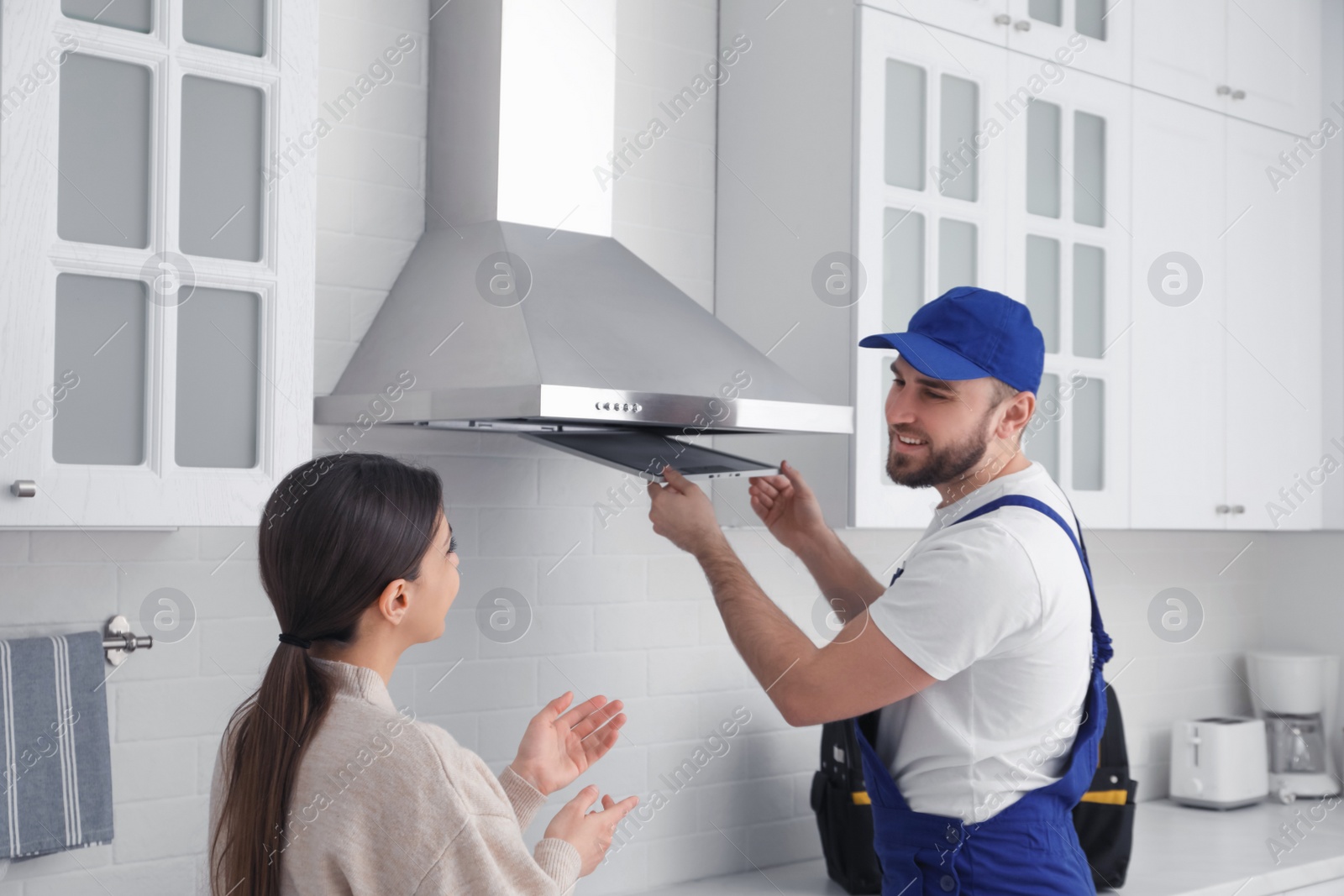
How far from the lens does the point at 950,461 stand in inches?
61.6

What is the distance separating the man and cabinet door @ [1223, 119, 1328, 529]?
1132mm

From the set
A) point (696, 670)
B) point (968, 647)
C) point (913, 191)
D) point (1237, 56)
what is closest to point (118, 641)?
point (696, 670)

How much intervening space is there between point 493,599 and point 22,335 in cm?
84

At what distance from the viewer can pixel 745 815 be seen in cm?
218

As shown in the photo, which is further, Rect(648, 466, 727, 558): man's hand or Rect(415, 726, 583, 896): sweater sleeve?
Rect(648, 466, 727, 558): man's hand

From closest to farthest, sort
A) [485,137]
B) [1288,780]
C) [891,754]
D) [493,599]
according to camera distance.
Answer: [891,754]
[485,137]
[493,599]
[1288,780]

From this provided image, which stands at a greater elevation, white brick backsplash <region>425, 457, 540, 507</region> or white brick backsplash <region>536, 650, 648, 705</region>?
white brick backsplash <region>425, 457, 540, 507</region>

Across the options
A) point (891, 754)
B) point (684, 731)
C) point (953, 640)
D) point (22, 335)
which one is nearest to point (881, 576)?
point (684, 731)

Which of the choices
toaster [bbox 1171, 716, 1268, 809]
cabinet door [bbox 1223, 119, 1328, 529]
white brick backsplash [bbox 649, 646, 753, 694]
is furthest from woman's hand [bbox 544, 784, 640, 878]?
toaster [bbox 1171, 716, 1268, 809]

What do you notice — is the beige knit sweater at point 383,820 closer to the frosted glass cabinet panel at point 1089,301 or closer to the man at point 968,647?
the man at point 968,647

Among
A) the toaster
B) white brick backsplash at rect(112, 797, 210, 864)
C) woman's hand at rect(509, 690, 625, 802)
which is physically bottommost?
the toaster

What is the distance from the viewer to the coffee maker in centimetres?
279

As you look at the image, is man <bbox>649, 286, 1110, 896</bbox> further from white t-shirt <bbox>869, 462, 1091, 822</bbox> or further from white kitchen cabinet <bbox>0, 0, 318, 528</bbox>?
white kitchen cabinet <bbox>0, 0, 318, 528</bbox>

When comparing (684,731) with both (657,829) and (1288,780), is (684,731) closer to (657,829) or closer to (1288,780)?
(657,829)
